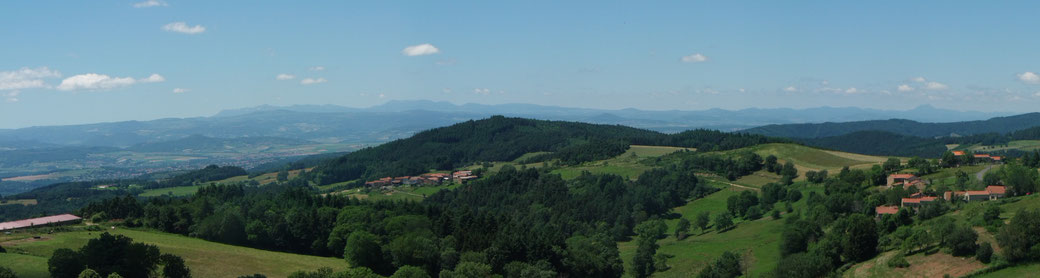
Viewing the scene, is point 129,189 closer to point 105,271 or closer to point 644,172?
point 644,172

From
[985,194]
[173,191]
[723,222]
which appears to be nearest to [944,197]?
[985,194]

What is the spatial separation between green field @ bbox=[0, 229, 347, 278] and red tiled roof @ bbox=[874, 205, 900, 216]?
1982 inches

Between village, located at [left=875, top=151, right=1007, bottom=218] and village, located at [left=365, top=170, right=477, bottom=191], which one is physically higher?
village, located at [left=875, top=151, right=1007, bottom=218]

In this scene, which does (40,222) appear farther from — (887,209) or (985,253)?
(887,209)

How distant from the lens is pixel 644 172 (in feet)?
429

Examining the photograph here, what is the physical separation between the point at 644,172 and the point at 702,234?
42525 mm

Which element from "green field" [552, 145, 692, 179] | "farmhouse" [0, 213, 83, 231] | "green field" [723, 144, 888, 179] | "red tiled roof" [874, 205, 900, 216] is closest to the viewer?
"red tiled roof" [874, 205, 900, 216]

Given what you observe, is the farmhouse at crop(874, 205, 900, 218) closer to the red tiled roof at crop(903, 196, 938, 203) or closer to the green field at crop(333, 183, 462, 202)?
the red tiled roof at crop(903, 196, 938, 203)

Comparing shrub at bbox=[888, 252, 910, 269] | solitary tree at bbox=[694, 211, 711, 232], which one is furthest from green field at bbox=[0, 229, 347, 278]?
solitary tree at bbox=[694, 211, 711, 232]

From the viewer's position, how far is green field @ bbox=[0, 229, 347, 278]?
4744cm

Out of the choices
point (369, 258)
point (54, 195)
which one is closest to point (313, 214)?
point (369, 258)

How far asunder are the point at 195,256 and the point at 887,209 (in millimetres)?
62675

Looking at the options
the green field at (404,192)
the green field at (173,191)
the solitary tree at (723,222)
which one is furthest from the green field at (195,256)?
the green field at (173,191)

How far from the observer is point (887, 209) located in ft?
223
